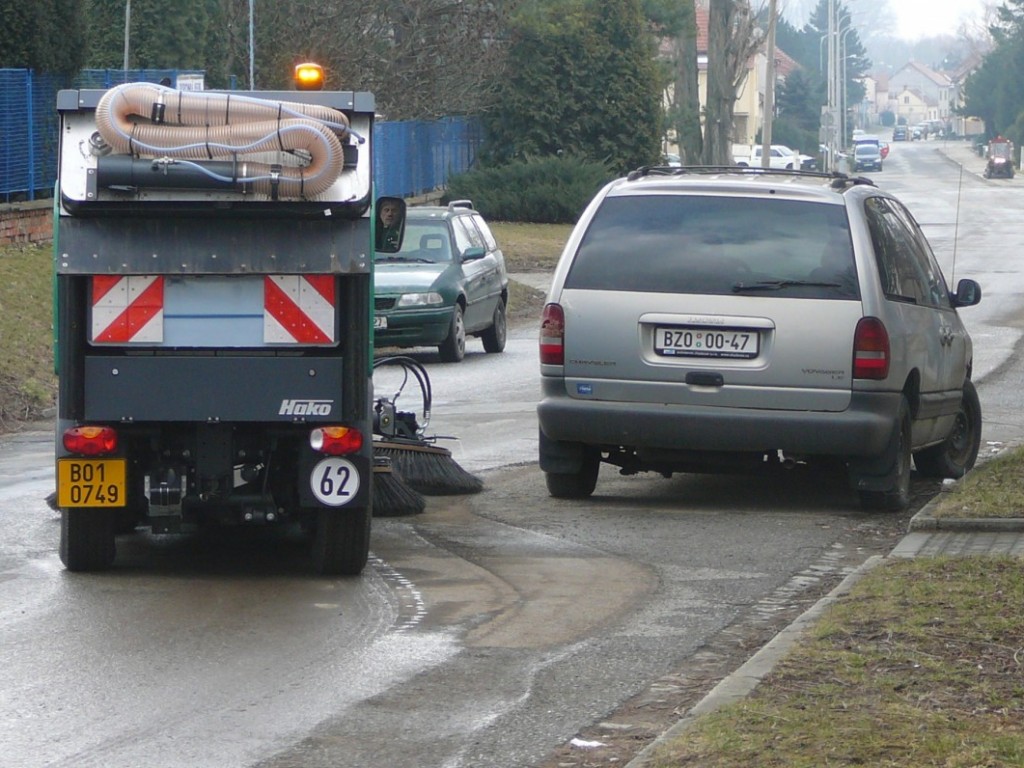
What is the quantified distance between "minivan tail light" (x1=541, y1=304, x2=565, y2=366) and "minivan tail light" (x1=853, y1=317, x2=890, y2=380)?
64.3 inches

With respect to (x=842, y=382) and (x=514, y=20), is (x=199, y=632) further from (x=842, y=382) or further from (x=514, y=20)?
(x=514, y=20)

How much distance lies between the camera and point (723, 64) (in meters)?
51.8

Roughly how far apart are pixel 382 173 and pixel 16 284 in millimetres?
22495

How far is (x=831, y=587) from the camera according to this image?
27.6 feet

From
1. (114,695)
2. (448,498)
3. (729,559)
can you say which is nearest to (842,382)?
(729,559)

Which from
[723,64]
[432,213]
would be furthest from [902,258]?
[723,64]

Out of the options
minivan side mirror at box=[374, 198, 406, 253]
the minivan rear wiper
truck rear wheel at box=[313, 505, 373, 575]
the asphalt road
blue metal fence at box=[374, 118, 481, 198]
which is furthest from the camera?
blue metal fence at box=[374, 118, 481, 198]

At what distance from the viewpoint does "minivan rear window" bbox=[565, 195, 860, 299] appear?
10.1m

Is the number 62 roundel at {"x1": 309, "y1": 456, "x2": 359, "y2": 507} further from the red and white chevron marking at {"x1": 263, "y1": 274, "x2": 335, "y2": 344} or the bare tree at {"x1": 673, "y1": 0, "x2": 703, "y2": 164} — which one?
the bare tree at {"x1": 673, "y1": 0, "x2": 703, "y2": 164}

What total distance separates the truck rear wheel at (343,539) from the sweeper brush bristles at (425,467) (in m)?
2.18

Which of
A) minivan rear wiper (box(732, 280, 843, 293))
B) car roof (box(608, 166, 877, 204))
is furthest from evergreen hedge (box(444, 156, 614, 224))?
minivan rear wiper (box(732, 280, 843, 293))

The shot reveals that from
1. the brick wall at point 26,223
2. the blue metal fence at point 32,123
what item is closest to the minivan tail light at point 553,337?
the blue metal fence at point 32,123

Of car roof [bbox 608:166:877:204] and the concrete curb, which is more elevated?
car roof [bbox 608:166:877:204]

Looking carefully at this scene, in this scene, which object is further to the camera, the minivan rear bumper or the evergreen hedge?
the evergreen hedge
